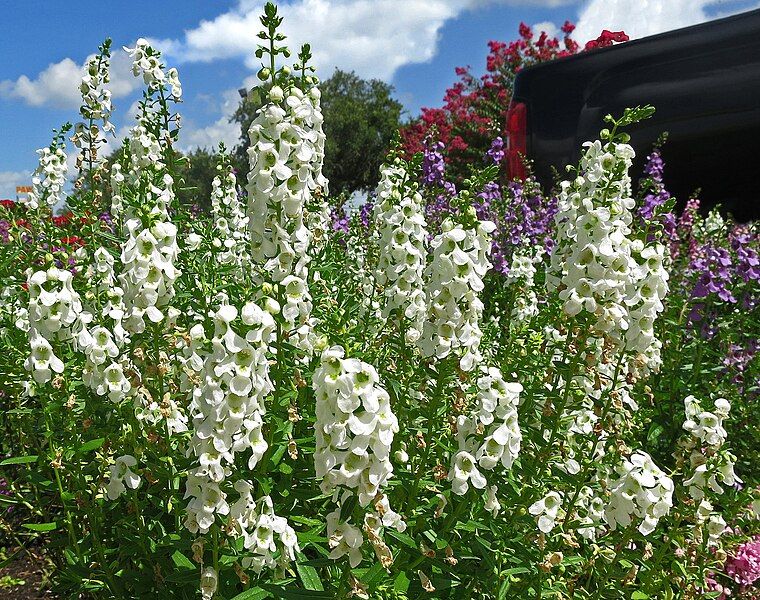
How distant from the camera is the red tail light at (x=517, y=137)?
7.61m

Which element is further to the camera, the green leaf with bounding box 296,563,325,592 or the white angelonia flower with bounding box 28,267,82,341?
the white angelonia flower with bounding box 28,267,82,341

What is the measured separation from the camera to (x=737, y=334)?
524cm

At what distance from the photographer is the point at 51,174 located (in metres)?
5.31

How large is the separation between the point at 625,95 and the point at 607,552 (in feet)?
16.6

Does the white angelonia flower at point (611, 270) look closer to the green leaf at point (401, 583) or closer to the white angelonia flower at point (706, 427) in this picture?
the white angelonia flower at point (706, 427)

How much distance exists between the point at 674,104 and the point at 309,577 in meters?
5.94

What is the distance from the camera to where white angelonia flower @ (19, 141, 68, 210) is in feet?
17.2

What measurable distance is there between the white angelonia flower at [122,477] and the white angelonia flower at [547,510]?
1610 mm

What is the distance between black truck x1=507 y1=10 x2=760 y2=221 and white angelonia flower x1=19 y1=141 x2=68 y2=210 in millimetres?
4539

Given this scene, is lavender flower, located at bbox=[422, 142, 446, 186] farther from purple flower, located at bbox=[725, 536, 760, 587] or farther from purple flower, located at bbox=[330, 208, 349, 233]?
purple flower, located at bbox=[725, 536, 760, 587]

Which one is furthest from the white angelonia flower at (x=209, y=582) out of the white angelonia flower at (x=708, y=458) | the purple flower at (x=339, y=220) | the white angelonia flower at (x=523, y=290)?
the purple flower at (x=339, y=220)

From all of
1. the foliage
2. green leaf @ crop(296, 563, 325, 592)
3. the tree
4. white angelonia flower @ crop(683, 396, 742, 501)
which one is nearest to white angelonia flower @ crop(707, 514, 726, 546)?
the foliage

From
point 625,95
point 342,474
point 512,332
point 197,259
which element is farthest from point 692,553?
point 625,95

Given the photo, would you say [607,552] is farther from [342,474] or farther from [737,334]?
[737,334]
